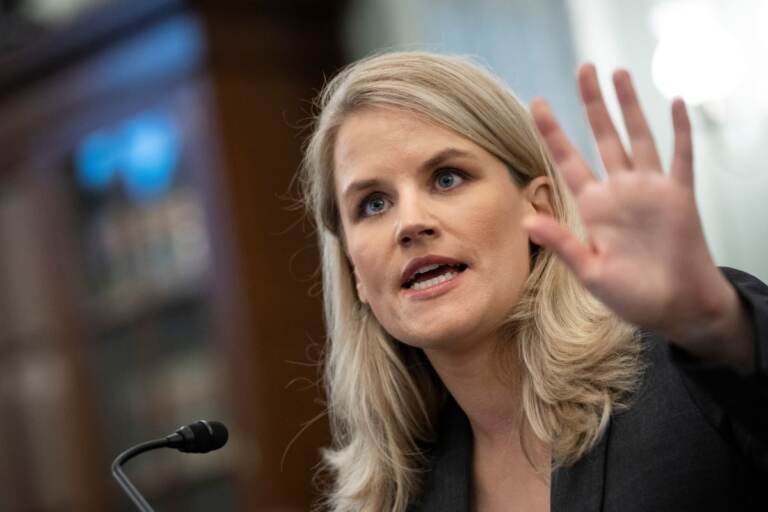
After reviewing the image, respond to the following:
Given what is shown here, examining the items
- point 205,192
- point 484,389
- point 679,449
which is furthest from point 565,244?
point 205,192

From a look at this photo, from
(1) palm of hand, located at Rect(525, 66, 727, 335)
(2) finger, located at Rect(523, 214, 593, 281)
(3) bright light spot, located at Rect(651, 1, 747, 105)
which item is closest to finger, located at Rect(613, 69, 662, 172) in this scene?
(1) palm of hand, located at Rect(525, 66, 727, 335)

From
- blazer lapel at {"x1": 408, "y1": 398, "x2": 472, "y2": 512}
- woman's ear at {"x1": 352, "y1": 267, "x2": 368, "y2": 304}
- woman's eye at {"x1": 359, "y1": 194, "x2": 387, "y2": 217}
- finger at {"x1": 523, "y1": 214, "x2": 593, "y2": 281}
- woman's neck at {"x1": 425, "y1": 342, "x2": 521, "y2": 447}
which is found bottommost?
blazer lapel at {"x1": 408, "y1": 398, "x2": 472, "y2": 512}

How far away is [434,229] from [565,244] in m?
0.53

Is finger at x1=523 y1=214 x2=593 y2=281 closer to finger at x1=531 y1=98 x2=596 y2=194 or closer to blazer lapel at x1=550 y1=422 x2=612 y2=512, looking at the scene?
finger at x1=531 y1=98 x2=596 y2=194

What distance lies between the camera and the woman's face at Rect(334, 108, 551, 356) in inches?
73.8

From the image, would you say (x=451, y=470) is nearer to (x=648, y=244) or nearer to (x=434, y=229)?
(x=434, y=229)

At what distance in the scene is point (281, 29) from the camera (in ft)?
15.6

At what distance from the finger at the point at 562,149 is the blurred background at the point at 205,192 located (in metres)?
2.63

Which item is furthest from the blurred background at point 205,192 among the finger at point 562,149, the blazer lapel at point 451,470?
the finger at point 562,149

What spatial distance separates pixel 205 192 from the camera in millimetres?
4543

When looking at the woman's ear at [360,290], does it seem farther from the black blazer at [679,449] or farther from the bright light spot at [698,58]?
the bright light spot at [698,58]

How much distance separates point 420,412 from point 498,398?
233 millimetres

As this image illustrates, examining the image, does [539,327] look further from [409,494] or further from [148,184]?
[148,184]

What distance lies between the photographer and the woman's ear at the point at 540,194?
6.64 feet
